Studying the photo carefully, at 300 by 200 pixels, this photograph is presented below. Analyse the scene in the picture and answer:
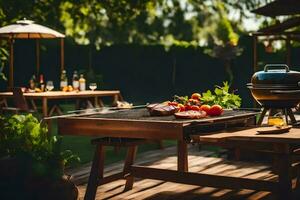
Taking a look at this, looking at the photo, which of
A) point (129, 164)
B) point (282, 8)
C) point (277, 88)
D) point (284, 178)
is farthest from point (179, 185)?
point (282, 8)

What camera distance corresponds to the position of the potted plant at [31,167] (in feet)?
15.5

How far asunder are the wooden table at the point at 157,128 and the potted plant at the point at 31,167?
245mm

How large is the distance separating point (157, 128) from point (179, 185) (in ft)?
6.37

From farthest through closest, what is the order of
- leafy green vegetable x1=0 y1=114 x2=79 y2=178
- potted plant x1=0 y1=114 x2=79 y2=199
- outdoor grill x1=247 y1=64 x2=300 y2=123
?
outdoor grill x1=247 y1=64 x2=300 y2=123 < leafy green vegetable x1=0 y1=114 x2=79 y2=178 < potted plant x1=0 y1=114 x2=79 y2=199

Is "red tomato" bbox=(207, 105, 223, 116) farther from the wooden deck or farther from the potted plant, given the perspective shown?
the potted plant

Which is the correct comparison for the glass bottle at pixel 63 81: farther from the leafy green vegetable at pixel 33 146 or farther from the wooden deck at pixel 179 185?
the leafy green vegetable at pixel 33 146

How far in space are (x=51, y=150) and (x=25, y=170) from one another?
1.24 ft

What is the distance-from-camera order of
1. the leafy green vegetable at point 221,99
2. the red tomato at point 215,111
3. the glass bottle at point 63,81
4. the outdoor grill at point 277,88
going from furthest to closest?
the glass bottle at point 63,81, the leafy green vegetable at point 221,99, the outdoor grill at point 277,88, the red tomato at point 215,111

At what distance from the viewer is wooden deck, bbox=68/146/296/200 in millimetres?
5918

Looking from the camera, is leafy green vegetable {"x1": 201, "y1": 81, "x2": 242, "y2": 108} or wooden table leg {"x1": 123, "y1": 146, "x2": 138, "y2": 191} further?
leafy green vegetable {"x1": 201, "y1": 81, "x2": 242, "y2": 108}

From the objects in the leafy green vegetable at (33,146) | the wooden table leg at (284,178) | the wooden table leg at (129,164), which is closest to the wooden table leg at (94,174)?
the leafy green vegetable at (33,146)

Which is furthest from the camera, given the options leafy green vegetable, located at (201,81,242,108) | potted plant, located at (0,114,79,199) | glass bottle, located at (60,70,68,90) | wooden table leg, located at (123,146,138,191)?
glass bottle, located at (60,70,68,90)

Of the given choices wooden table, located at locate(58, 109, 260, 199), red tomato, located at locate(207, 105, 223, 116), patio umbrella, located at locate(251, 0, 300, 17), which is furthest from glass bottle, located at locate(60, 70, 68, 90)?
red tomato, located at locate(207, 105, 223, 116)

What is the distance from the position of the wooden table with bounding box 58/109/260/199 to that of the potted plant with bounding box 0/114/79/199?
0.80ft
